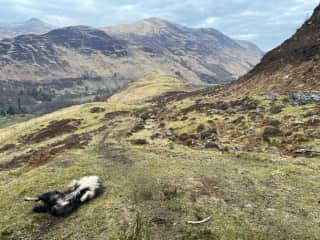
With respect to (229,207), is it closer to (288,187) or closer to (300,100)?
(288,187)

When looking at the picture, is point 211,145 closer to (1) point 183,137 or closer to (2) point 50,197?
(1) point 183,137

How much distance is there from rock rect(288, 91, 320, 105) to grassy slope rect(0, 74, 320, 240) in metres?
22.3

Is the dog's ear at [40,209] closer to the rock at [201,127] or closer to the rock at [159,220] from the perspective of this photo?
the rock at [159,220]

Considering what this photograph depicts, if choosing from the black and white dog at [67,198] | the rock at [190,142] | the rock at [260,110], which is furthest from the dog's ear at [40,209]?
the rock at [260,110]

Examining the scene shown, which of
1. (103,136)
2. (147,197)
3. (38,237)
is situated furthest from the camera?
(103,136)

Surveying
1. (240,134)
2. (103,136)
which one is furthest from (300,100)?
(103,136)

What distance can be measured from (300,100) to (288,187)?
34.2 meters

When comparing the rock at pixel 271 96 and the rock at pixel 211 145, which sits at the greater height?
the rock at pixel 271 96

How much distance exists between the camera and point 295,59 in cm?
8362

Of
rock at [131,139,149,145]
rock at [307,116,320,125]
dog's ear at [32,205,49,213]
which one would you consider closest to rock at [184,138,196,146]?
rock at [131,139,149,145]

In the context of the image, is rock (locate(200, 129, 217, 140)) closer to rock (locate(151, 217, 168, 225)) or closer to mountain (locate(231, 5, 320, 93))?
mountain (locate(231, 5, 320, 93))

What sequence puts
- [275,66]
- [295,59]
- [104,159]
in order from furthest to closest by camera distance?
[275,66], [295,59], [104,159]

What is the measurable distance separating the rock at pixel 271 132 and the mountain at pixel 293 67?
19.1 metres

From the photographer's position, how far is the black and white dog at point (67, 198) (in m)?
31.0
